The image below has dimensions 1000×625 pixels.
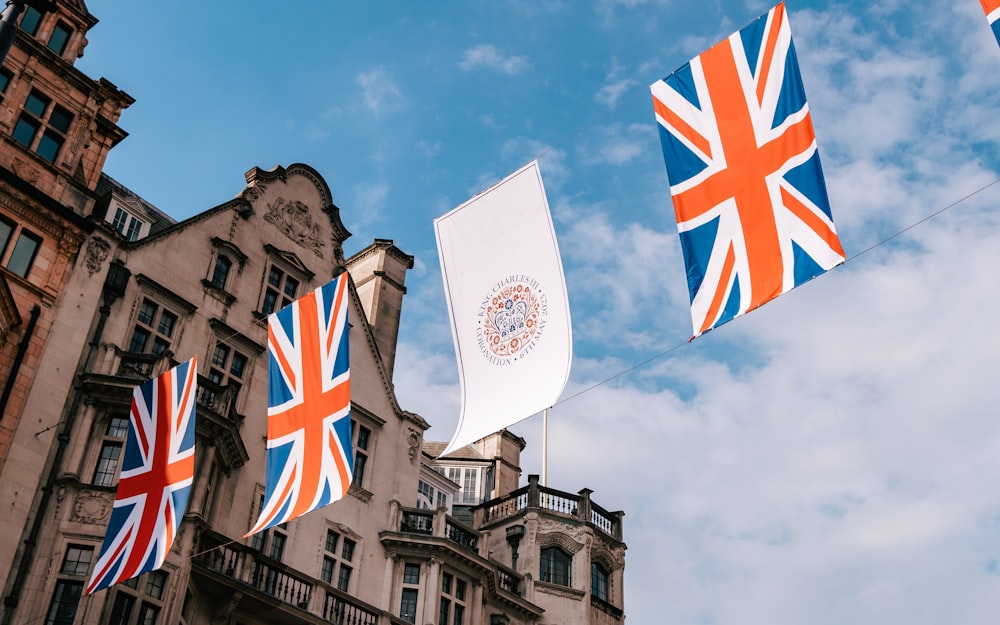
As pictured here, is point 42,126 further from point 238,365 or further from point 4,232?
point 238,365

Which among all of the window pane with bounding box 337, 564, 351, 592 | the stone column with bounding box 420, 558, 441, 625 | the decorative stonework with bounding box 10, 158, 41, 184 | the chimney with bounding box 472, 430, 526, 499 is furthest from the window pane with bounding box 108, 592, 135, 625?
the chimney with bounding box 472, 430, 526, 499

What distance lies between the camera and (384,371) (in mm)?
38375

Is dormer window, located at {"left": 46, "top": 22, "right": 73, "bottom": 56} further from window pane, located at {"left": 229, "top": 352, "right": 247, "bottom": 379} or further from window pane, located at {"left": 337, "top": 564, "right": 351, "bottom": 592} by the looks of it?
window pane, located at {"left": 337, "top": 564, "right": 351, "bottom": 592}

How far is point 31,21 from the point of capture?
31953 mm

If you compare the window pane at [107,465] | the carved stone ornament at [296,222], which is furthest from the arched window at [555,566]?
the window pane at [107,465]

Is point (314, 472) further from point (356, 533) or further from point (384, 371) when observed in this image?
point (384, 371)

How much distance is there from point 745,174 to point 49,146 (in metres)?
21.9

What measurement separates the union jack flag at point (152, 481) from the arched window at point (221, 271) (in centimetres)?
1004

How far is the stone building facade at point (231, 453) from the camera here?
26.5m

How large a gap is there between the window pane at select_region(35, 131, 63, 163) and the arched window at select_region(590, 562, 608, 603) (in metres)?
24.1

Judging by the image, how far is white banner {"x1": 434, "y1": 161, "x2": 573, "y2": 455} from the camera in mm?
20594

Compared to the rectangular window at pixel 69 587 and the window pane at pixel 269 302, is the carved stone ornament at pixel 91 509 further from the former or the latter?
the window pane at pixel 269 302

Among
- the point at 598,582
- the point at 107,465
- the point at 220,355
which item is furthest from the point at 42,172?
the point at 598,582

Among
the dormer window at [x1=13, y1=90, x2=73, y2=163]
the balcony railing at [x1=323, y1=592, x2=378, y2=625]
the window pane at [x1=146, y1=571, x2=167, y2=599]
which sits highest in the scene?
the dormer window at [x1=13, y1=90, x2=73, y2=163]
